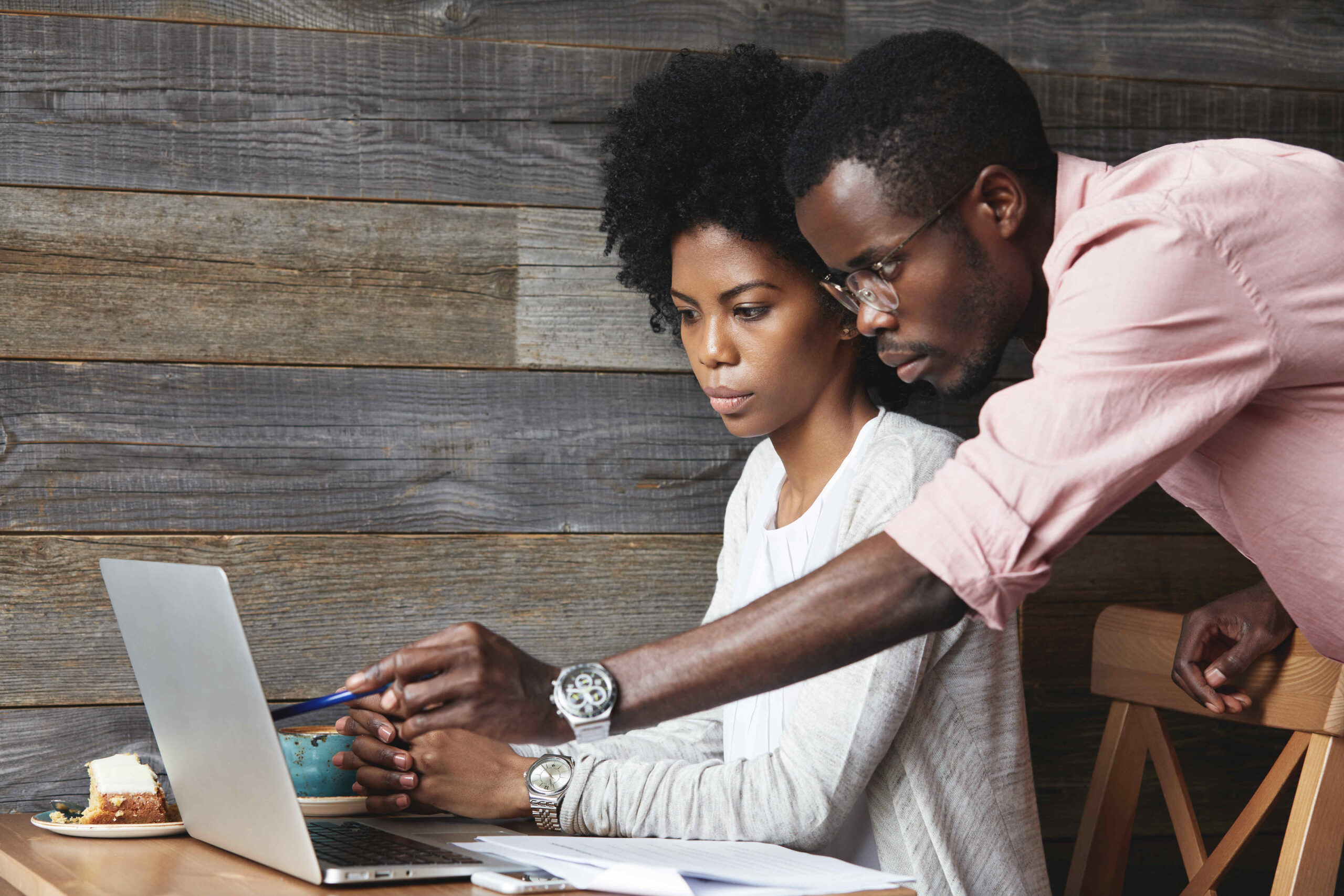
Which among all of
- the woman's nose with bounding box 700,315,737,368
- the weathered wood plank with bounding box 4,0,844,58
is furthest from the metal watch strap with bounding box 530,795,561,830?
the weathered wood plank with bounding box 4,0,844,58

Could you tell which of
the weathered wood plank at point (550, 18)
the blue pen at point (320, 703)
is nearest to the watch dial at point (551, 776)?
the blue pen at point (320, 703)

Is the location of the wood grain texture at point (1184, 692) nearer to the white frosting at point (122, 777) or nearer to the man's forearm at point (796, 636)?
the man's forearm at point (796, 636)

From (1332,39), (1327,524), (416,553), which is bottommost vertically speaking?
(416,553)

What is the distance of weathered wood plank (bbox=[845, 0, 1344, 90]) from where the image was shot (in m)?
1.61

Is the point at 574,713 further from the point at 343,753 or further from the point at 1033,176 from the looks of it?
the point at 1033,176

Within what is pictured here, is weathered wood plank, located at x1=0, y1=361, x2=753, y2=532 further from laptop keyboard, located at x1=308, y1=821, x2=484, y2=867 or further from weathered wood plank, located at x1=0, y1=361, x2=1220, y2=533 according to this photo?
laptop keyboard, located at x1=308, y1=821, x2=484, y2=867

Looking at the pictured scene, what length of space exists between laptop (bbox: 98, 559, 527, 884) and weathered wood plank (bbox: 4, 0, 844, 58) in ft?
2.59

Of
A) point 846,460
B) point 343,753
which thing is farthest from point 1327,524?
point 343,753

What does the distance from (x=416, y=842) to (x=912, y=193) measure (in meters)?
0.69

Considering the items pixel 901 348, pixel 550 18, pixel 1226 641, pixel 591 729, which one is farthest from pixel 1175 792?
pixel 550 18

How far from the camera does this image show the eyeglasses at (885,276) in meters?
0.95

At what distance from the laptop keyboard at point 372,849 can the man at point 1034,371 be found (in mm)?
133

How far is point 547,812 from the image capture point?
1113mm

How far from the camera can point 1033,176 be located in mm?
971
